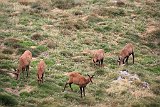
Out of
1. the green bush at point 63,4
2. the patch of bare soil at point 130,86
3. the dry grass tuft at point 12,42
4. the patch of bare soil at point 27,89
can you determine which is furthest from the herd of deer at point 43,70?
the green bush at point 63,4

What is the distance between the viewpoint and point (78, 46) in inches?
1154

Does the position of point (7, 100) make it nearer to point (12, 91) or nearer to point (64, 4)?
point (12, 91)

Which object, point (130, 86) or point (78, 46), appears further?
point (78, 46)

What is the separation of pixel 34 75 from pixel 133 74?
20.4ft

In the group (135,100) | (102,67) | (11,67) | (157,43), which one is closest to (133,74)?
(102,67)

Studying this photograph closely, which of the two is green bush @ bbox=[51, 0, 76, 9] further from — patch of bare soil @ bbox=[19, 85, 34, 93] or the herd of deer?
patch of bare soil @ bbox=[19, 85, 34, 93]

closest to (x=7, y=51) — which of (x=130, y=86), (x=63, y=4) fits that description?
(x=130, y=86)

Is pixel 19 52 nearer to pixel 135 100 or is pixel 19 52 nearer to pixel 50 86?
pixel 50 86

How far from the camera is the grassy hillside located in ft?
66.3

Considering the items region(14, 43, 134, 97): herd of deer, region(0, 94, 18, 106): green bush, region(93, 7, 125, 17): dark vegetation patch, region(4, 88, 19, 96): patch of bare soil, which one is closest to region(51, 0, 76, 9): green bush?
region(93, 7, 125, 17): dark vegetation patch

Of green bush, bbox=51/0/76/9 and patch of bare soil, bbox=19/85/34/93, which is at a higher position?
green bush, bbox=51/0/76/9

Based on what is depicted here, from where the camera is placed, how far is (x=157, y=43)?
32906 millimetres

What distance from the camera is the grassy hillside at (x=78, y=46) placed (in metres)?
20.2

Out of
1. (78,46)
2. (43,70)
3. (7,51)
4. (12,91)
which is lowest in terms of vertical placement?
(78,46)
